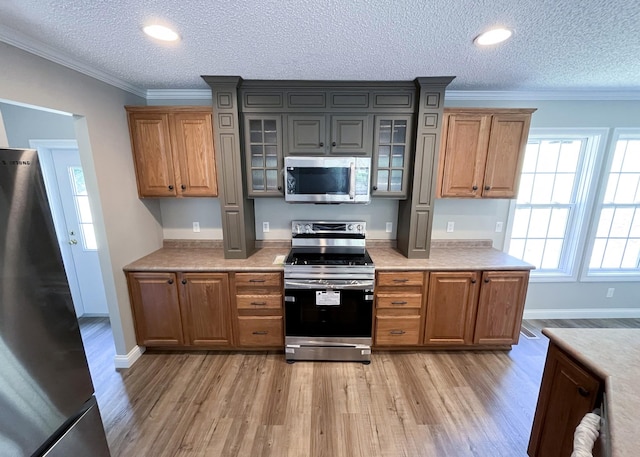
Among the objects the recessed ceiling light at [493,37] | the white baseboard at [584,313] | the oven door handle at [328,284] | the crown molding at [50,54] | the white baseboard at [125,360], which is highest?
the recessed ceiling light at [493,37]

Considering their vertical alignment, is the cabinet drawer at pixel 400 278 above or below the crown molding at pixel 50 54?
below

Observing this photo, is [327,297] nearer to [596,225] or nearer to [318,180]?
[318,180]

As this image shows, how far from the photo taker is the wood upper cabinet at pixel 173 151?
2.40 meters

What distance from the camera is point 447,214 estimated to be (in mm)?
2932

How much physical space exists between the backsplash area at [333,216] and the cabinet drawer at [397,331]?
94 centimetres

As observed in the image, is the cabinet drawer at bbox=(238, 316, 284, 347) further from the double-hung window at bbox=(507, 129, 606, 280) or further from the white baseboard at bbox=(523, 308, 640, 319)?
the white baseboard at bbox=(523, 308, 640, 319)

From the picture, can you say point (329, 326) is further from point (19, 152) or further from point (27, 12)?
point (27, 12)

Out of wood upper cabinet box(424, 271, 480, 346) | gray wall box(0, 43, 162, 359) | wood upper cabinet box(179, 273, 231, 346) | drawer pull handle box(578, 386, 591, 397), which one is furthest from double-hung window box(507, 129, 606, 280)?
gray wall box(0, 43, 162, 359)

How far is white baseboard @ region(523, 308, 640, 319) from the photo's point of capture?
124 inches

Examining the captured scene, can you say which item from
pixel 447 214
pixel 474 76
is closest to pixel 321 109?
pixel 474 76

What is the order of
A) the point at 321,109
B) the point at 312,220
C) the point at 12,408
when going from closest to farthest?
the point at 12,408 → the point at 321,109 → the point at 312,220

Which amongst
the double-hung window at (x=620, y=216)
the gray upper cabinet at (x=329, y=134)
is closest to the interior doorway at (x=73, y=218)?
the gray upper cabinet at (x=329, y=134)

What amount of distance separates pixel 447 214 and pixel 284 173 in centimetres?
193

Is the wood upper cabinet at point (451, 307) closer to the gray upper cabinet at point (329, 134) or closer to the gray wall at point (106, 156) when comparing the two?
the gray upper cabinet at point (329, 134)
